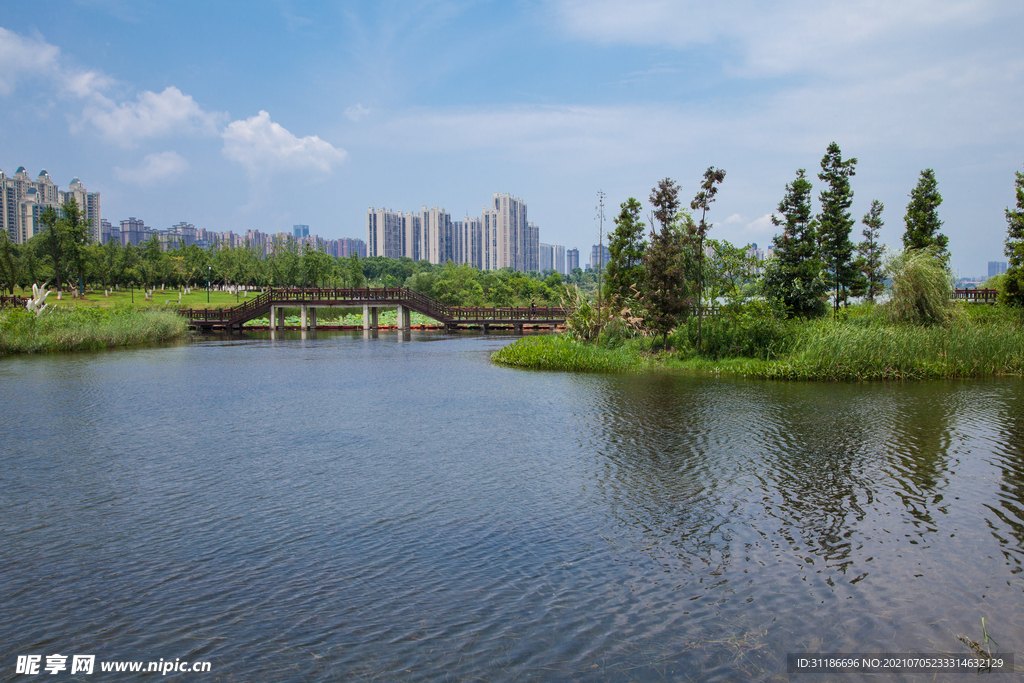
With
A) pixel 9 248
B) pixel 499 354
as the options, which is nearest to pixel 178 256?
pixel 9 248

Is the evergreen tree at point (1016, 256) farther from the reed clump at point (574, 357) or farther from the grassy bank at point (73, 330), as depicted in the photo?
the grassy bank at point (73, 330)

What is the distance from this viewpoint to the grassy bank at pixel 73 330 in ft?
93.1

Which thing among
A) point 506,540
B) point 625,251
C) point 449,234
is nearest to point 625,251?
point 625,251

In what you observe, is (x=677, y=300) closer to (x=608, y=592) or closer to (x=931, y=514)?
(x=931, y=514)

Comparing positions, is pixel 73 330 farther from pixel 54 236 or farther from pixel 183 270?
pixel 183 270

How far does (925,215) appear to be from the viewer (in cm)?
3084

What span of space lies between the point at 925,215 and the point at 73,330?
39325 millimetres

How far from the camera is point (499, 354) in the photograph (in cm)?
2711

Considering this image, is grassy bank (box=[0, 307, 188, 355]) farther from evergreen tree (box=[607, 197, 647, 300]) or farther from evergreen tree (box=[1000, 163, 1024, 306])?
evergreen tree (box=[1000, 163, 1024, 306])

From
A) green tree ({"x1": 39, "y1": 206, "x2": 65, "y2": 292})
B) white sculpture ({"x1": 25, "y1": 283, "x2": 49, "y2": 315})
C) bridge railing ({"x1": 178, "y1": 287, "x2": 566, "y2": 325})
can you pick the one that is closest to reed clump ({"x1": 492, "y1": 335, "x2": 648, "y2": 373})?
white sculpture ({"x1": 25, "y1": 283, "x2": 49, "y2": 315})

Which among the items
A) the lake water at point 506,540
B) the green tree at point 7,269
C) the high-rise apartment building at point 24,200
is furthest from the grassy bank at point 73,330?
the high-rise apartment building at point 24,200

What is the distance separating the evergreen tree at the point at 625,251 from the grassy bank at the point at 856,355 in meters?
3.97

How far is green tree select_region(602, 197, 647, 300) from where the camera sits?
26.6 meters

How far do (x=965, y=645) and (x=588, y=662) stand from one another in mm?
2885
